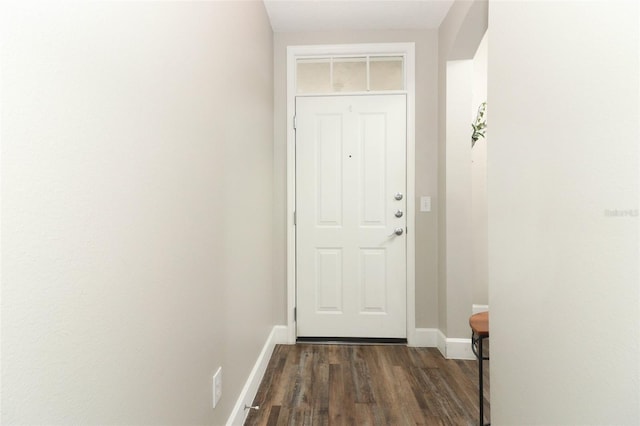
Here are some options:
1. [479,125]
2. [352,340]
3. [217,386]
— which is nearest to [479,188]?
[479,125]

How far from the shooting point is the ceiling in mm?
2268

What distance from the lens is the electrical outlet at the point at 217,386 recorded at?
1289 millimetres

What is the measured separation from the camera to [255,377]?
1906 mm

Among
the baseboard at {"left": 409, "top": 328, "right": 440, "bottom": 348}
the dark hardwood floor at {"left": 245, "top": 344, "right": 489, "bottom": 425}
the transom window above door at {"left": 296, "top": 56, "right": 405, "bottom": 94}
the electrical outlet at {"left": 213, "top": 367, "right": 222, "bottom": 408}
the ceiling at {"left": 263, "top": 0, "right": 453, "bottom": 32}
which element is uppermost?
the ceiling at {"left": 263, "top": 0, "right": 453, "bottom": 32}

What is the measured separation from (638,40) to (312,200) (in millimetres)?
2158

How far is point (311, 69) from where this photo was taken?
2.72m

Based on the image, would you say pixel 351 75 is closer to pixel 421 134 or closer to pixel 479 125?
pixel 421 134

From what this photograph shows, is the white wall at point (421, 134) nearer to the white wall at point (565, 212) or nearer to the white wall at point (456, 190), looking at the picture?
the white wall at point (456, 190)

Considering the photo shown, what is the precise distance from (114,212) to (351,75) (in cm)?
238

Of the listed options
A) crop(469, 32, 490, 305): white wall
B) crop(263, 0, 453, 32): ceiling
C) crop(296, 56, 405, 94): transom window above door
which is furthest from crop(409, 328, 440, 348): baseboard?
crop(263, 0, 453, 32): ceiling

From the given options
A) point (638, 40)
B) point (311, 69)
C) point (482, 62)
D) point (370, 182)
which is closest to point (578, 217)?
point (638, 40)

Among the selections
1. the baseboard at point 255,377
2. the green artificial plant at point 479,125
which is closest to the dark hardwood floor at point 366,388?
the baseboard at point 255,377

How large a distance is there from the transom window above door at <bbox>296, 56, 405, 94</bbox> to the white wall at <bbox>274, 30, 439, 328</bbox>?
0.13m

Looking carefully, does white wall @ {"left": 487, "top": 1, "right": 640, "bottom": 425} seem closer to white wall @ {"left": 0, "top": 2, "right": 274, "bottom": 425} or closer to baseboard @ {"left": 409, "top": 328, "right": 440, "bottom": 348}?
white wall @ {"left": 0, "top": 2, "right": 274, "bottom": 425}
